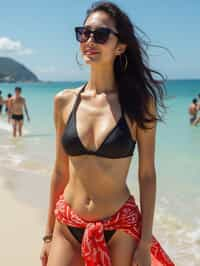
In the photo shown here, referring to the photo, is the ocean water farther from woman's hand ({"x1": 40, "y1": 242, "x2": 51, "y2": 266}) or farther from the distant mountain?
the distant mountain

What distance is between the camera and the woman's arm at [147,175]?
2.13 meters

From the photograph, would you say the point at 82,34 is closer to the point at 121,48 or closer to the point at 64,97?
the point at 121,48

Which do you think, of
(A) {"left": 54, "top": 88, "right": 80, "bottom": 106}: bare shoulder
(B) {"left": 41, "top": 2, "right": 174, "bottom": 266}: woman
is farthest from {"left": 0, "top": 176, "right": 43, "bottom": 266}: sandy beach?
(A) {"left": 54, "top": 88, "right": 80, "bottom": 106}: bare shoulder

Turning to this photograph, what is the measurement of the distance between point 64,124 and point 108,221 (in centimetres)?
51

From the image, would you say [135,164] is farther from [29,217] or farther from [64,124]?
[64,124]

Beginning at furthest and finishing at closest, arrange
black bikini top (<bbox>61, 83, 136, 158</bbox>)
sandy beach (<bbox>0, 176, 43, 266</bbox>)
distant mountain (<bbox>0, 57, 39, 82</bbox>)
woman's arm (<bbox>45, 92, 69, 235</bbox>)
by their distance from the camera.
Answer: distant mountain (<bbox>0, 57, 39, 82</bbox>)
sandy beach (<bbox>0, 176, 43, 266</bbox>)
woman's arm (<bbox>45, 92, 69, 235</bbox>)
black bikini top (<bbox>61, 83, 136, 158</bbox>)

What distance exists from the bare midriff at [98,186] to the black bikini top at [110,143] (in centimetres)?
3

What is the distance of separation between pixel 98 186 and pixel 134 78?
543mm

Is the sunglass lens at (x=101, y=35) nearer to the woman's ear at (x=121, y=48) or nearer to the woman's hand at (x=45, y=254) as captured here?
the woman's ear at (x=121, y=48)

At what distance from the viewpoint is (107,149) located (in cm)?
206

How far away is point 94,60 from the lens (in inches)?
85.7

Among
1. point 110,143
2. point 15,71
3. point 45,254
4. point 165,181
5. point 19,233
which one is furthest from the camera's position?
point 15,71

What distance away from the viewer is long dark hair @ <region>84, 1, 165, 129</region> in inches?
84.2

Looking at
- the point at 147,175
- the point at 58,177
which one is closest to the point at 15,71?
the point at 58,177
